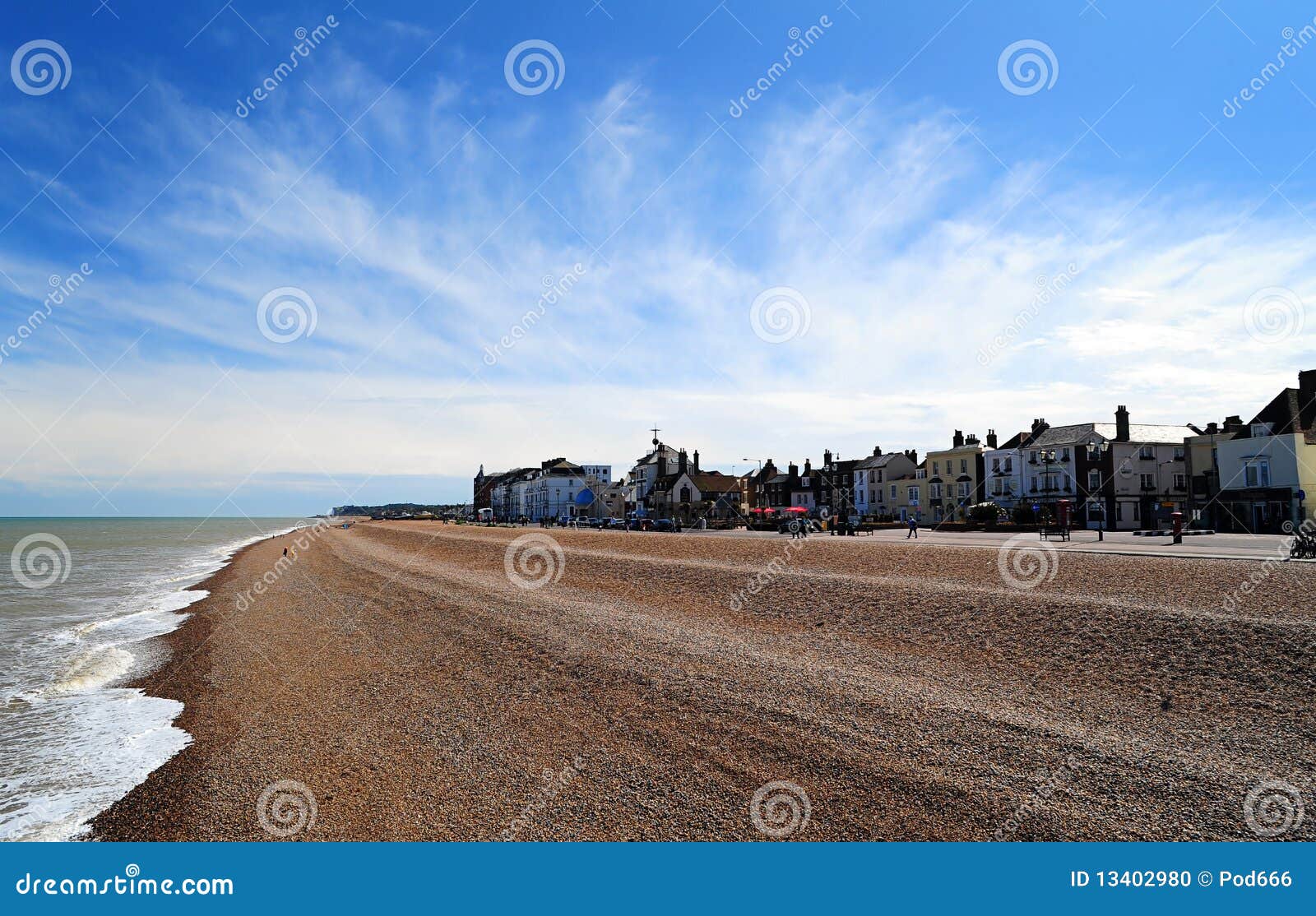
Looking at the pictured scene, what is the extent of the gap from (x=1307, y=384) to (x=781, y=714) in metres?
53.4

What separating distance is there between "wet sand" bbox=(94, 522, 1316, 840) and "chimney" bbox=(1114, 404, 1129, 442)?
44.4m

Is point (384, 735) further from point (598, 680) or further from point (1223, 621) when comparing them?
point (1223, 621)

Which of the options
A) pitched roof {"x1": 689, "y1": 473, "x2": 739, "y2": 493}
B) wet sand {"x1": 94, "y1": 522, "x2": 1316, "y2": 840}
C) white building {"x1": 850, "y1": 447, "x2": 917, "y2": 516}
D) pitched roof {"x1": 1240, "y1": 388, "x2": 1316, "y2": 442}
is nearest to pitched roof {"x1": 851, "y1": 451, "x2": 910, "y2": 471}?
white building {"x1": 850, "y1": 447, "x2": 917, "y2": 516}

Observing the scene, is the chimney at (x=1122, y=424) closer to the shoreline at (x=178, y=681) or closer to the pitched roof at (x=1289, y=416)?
the pitched roof at (x=1289, y=416)

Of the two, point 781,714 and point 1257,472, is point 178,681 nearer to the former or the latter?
point 781,714

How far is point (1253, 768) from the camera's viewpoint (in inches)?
339

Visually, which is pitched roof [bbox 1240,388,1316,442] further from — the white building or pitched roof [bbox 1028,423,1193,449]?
the white building

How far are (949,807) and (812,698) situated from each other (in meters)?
3.99

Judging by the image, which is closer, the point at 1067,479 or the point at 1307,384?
the point at 1307,384

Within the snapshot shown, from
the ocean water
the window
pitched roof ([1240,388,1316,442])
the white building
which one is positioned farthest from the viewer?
the white building

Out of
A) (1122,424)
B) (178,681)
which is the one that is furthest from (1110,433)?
(178,681)

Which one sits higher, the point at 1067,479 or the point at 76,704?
the point at 1067,479

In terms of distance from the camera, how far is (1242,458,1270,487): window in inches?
1789

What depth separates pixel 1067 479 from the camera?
60.5 metres
